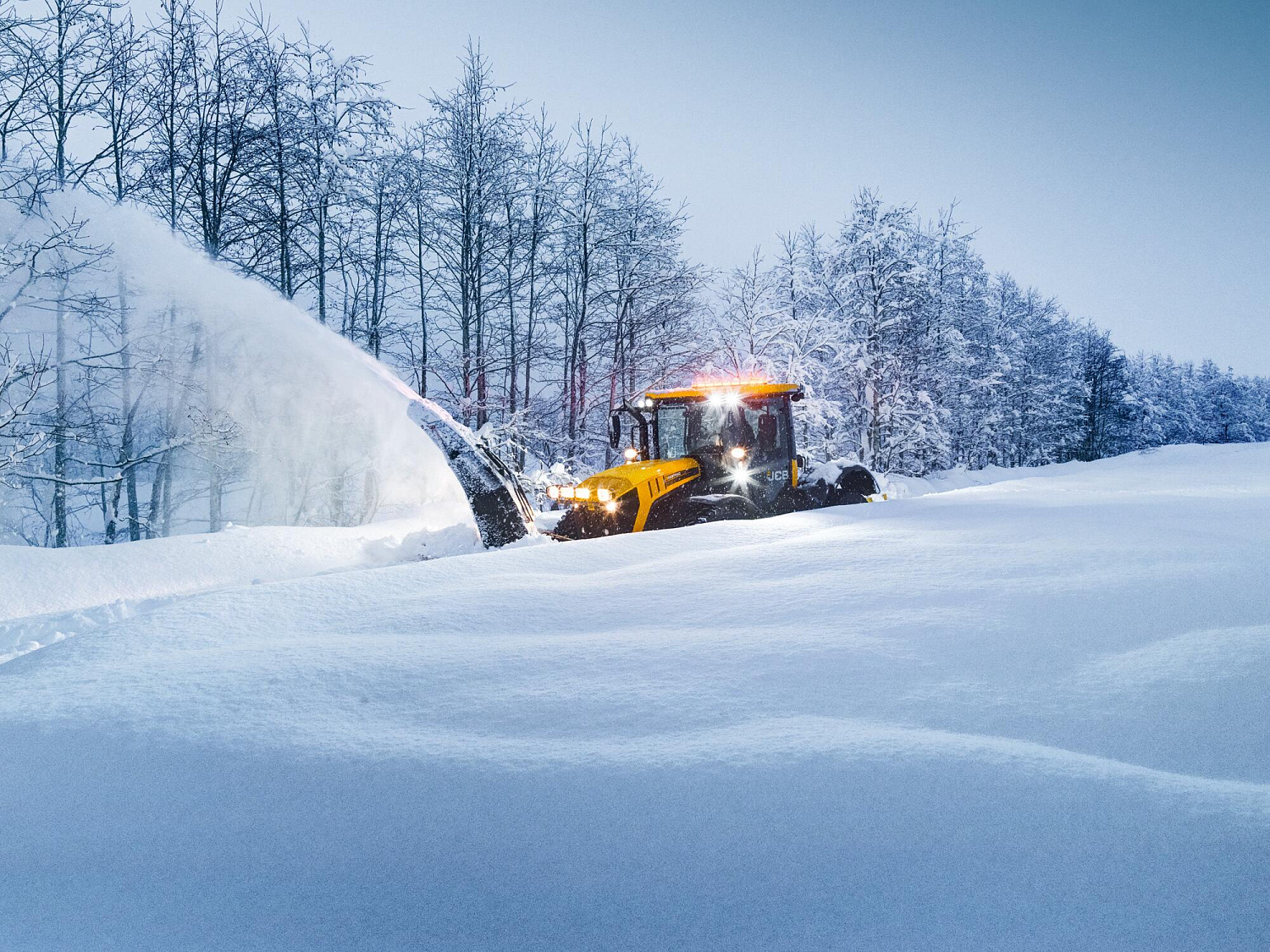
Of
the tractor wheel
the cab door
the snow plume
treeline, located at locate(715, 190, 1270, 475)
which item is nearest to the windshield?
the cab door

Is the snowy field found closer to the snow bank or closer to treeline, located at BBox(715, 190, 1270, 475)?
the snow bank

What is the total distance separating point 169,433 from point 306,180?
249 inches

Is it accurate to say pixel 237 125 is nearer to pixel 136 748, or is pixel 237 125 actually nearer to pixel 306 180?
pixel 306 180

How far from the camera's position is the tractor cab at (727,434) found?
7.71m

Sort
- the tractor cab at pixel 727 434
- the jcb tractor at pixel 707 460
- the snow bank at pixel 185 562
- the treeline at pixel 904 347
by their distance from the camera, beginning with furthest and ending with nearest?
the treeline at pixel 904 347
the tractor cab at pixel 727 434
the jcb tractor at pixel 707 460
the snow bank at pixel 185 562

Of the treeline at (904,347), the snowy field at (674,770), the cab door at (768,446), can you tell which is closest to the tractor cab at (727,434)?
the cab door at (768,446)

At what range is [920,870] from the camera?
46.3 inches

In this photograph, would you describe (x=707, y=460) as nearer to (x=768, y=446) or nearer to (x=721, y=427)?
(x=721, y=427)

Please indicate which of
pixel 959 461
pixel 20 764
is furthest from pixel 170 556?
pixel 959 461

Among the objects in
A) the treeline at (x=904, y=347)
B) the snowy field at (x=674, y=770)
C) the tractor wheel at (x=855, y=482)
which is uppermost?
the treeline at (x=904, y=347)

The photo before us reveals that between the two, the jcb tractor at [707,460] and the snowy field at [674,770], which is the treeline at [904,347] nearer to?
the jcb tractor at [707,460]

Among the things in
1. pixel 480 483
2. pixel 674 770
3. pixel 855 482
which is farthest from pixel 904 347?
pixel 674 770

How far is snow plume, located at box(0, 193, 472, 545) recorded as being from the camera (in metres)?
7.73

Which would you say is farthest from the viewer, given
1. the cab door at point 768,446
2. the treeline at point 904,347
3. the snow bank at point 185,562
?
the treeline at point 904,347
